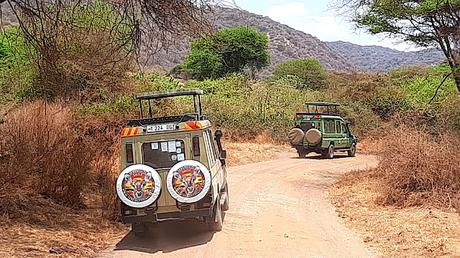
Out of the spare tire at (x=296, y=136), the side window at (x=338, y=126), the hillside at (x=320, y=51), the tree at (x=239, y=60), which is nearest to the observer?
the spare tire at (x=296, y=136)

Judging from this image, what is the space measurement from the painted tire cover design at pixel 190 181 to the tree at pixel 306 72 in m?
47.9

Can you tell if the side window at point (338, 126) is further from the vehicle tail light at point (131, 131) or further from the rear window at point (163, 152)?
the vehicle tail light at point (131, 131)

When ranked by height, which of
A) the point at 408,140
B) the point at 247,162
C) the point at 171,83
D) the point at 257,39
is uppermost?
the point at 257,39

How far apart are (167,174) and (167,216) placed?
74cm

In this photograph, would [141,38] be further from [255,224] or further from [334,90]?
[334,90]

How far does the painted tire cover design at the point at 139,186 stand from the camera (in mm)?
10078

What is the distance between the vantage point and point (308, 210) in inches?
540

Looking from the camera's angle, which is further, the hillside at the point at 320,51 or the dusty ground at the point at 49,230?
the hillside at the point at 320,51

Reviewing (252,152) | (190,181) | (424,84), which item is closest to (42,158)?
(190,181)

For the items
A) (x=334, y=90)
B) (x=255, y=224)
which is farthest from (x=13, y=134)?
(x=334, y=90)

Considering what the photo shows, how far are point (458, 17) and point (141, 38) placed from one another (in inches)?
455

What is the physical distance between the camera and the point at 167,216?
10320 millimetres

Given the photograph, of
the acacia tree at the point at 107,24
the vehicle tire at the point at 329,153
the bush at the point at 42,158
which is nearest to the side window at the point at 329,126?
the vehicle tire at the point at 329,153

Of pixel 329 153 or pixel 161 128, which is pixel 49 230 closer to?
pixel 161 128
